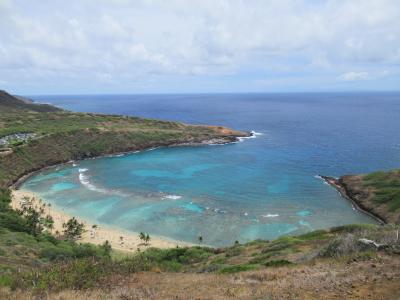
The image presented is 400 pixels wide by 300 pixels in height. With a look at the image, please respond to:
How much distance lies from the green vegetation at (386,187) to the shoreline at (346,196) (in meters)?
2.77

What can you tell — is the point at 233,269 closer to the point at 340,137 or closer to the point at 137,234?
the point at 137,234

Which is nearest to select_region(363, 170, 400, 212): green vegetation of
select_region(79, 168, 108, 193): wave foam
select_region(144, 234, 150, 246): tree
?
select_region(144, 234, 150, 246): tree

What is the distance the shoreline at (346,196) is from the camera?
65.4 m

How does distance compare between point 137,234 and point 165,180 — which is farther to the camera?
point 165,180

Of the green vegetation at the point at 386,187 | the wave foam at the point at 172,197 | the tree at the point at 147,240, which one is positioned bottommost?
the tree at the point at 147,240

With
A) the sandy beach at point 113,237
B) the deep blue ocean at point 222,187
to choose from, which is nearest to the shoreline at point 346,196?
the deep blue ocean at point 222,187

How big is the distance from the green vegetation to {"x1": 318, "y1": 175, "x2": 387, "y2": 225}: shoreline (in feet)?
9.10

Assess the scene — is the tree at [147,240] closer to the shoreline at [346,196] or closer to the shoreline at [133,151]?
the shoreline at [346,196]

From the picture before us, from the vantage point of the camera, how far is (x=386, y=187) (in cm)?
7281

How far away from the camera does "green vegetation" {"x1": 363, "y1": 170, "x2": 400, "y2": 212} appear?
220ft

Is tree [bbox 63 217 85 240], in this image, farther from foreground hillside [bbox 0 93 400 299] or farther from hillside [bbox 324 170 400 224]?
hillside [bbox 324 170 400 224]

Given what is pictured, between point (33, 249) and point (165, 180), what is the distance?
5150 cm

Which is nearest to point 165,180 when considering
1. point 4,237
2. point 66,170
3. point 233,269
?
point 66,170

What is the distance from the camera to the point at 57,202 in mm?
75250
